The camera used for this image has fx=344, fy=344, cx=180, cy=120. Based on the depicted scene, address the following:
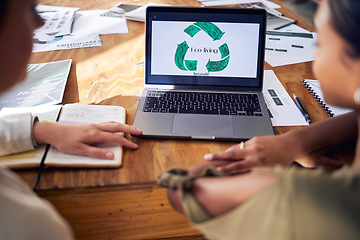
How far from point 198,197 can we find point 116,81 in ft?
2.32

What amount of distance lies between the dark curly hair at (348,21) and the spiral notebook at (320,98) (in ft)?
1.53

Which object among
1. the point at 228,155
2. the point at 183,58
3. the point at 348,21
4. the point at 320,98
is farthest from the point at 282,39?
the point at 348,21

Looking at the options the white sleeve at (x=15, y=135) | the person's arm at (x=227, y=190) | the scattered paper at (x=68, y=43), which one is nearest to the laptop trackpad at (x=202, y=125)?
the person's arm at (x=227, y=190)

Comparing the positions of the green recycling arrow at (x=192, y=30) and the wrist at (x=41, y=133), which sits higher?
the green recycling arrow at (x=192, y=30)

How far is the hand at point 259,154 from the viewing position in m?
0.86

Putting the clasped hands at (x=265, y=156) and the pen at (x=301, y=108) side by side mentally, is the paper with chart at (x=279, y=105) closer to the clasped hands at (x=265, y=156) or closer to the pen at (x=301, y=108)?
the pen at (x=301, y=108)

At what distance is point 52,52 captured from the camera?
1.45m

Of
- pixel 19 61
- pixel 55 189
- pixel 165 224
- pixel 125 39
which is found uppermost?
pixel 19 61

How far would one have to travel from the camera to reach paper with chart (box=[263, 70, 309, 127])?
106cm

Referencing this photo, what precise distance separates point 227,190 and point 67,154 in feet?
1.45

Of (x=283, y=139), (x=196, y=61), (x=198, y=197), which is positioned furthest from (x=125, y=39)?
(x=198, y=197)

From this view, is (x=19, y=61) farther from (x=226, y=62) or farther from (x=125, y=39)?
(x=125, y=39)

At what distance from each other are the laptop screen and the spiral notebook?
0.67 ft

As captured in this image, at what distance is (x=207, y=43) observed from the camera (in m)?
1.15
